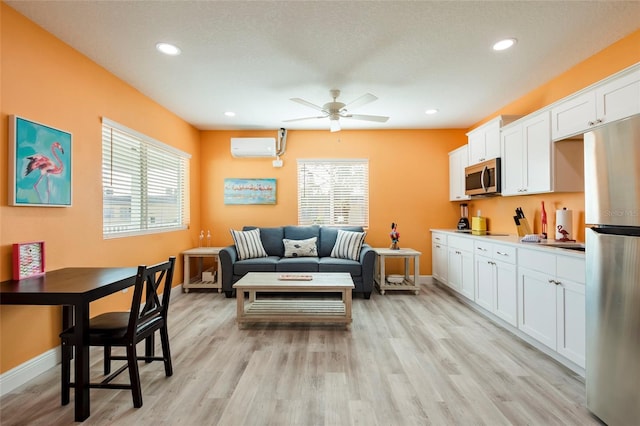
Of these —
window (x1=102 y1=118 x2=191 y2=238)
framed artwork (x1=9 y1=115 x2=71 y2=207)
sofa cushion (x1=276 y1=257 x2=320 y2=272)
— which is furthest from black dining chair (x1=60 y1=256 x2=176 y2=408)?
sofa cushion (x1=276 y1=257 x2=320 y2=272)

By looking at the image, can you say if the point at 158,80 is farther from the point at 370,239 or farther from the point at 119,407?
Result: the point at 370,239

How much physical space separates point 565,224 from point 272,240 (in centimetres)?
381

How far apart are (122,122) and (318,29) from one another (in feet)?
7.91

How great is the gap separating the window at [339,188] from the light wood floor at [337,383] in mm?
2425

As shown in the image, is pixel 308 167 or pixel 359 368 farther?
pixel 308 167

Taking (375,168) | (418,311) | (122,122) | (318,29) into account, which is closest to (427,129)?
(375,168)

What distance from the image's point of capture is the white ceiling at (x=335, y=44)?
223 cm

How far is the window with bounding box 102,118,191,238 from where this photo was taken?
130 inches

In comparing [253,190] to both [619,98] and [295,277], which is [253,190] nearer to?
[295,277]

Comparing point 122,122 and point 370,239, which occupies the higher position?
point 122,122

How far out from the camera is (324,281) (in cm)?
349

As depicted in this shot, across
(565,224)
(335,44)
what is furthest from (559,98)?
(335,44)

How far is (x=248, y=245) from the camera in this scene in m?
4.83

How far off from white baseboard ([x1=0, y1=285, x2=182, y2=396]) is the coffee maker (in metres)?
5.14
